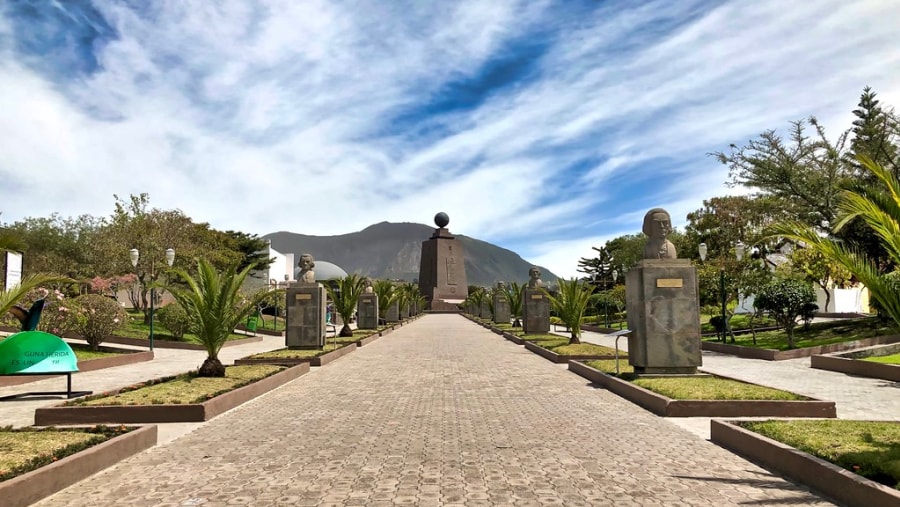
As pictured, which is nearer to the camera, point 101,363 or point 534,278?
point 101,363

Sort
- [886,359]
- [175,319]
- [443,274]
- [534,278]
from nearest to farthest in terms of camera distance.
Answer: [886,359] → [175,319] → [534,278] → [443,274]

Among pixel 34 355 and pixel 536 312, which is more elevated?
pixel 536 312

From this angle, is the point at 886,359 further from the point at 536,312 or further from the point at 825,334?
the point at 536,312

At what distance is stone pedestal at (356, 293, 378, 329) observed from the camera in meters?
32.3

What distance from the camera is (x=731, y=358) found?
18188mm

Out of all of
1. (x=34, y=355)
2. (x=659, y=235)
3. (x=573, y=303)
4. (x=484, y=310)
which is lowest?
(x=484, y=310)

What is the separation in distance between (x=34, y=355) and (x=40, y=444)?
4.50 m

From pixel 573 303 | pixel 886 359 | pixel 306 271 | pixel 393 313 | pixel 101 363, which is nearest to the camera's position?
pixel 886 359

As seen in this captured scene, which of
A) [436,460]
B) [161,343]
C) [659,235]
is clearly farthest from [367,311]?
[436,460]

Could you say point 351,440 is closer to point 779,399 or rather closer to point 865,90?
point 779,399

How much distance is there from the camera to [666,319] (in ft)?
37.7

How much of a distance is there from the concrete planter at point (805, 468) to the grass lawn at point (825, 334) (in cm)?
1377

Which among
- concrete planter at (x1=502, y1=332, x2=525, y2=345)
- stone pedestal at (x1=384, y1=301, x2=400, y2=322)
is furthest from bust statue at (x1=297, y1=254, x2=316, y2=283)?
stone pedestal at (x1=384, y1=301, x2=400, y2=322)

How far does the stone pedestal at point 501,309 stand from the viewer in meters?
39.5
